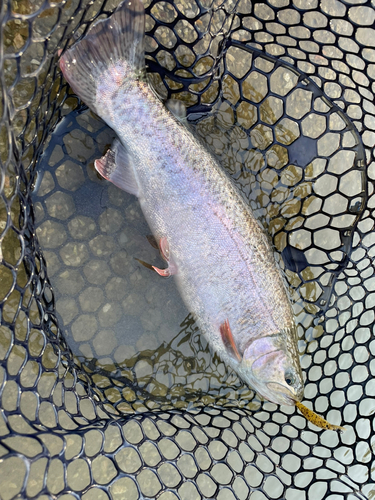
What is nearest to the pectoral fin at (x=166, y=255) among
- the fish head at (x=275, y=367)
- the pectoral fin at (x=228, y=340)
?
the pectoral fin at (x=228, y=340)

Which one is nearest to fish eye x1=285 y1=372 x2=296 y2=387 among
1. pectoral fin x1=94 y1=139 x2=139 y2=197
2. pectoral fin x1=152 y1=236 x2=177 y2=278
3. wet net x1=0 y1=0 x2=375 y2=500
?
wet net x1=0 y1=0 x2=375 y2=500

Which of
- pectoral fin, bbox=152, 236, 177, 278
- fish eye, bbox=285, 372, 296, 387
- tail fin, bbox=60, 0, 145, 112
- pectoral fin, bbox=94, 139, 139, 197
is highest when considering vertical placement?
tail fin, bbox=60, 0, 145, 112

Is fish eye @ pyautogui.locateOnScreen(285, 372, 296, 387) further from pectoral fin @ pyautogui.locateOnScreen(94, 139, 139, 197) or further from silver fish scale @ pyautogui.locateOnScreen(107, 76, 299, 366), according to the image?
pectoral fin @ pyautogui.locateOnScreen(94, 139, 139, 197)

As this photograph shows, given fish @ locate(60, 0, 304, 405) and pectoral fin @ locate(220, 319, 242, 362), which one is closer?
fish @ locate(60, 0, 304, 405)

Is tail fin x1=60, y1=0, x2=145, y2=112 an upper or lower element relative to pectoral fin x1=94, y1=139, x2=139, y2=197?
upper

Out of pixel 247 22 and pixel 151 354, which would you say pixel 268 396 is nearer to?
pixel 151 354

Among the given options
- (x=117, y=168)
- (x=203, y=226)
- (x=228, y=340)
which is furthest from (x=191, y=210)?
(x=228, y=340)

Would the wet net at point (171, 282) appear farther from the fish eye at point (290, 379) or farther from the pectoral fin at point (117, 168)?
the fish eye at point (290, 379)
